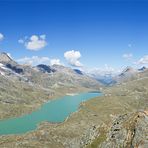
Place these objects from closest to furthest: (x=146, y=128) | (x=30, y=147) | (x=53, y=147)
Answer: (x=146, y=128), (x=30, y=147), (x=53, y=147)

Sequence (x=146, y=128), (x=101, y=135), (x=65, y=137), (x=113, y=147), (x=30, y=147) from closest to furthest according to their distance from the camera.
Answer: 1. (x=146, y=128)
2. (x=113, y=147)
3. (x=101, y=135)
4. (x=30, y=147)
5. (x=65, y=137)

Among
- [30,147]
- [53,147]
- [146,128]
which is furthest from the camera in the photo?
[53,147]

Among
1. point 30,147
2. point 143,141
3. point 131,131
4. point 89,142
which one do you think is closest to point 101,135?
point 89,142

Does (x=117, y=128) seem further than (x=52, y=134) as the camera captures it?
No

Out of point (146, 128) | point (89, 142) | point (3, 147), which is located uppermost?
point (146, 128)

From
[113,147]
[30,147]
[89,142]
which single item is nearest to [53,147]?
[30,147]

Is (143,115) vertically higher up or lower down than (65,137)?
higher up

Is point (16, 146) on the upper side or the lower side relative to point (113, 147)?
lower

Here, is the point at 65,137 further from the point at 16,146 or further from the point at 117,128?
the point at 117,128

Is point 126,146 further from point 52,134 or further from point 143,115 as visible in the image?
point 52,134
